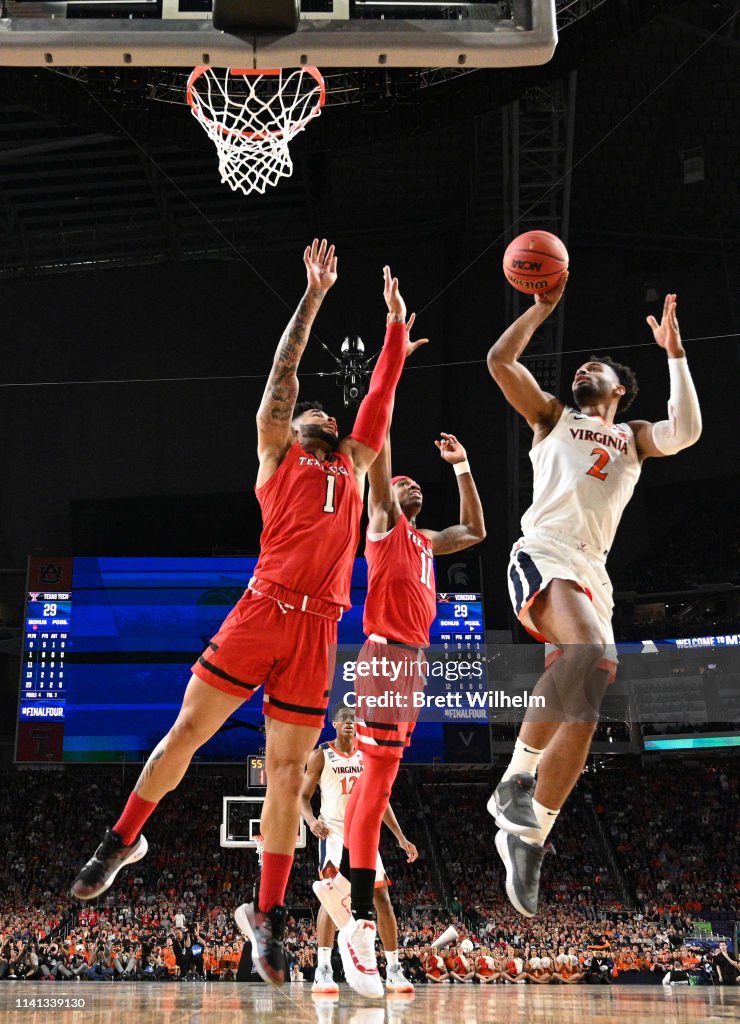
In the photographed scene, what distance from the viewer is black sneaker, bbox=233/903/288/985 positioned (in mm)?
5141

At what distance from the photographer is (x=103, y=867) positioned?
17.0 feet

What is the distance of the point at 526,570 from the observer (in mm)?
5578

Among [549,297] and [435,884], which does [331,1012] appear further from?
[435,884]

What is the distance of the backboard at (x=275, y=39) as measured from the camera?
15.1ft

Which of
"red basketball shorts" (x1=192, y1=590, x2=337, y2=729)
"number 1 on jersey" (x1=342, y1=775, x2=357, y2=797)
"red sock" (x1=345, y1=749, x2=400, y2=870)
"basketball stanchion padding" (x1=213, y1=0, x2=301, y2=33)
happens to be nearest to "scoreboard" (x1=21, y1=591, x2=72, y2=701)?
"number 1 on jersey" (x1=342, y1=775, x2=357, y2=797)

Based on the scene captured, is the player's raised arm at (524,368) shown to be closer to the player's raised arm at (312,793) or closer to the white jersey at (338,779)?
the player's raised arm at (312,793)

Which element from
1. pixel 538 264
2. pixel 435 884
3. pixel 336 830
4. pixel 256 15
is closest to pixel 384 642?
pixel 538 264

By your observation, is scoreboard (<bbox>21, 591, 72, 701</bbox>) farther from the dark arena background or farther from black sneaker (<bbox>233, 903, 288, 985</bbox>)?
black sneaker (<bbox>233, 903, 288, 985</bbox>)

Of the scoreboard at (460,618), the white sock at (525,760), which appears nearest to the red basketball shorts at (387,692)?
the white sock at (525,760)

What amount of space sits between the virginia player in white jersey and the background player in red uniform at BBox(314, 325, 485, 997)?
2.86ft

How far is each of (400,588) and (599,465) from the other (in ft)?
5.64

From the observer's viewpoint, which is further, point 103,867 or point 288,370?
point 288,370

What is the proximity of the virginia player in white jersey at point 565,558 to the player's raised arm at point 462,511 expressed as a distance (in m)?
1.12

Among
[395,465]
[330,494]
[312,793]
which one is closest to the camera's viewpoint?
[330,494]
